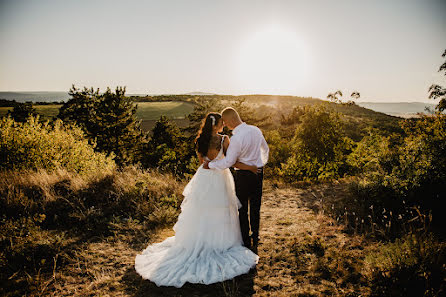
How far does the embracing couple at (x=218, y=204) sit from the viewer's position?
13.1ft

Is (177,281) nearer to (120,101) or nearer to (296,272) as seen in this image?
(296,272)

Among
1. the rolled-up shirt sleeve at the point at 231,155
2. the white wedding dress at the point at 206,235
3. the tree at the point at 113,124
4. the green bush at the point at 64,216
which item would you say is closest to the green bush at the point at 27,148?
the green bush at the point at 64,216

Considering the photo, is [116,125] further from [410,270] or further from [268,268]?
[410,270]

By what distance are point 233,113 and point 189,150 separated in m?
23.8

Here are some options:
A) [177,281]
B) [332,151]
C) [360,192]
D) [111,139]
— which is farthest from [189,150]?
[177,281]

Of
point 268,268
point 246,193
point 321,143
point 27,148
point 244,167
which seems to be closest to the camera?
point 268,268

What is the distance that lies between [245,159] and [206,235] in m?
1.57

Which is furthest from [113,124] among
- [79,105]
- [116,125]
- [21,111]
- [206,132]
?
[206,132]

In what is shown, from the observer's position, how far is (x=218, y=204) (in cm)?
423

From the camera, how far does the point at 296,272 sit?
379 centimetres

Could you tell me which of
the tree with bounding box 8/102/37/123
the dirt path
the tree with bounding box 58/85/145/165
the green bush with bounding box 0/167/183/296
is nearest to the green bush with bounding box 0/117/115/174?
the green bush with bounding box 0/167/183/296

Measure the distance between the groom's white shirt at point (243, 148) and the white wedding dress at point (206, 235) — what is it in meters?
0.26

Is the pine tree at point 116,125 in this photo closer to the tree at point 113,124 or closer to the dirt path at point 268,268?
the tree at point 113,124

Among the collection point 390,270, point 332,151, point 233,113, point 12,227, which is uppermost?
point 233,113
